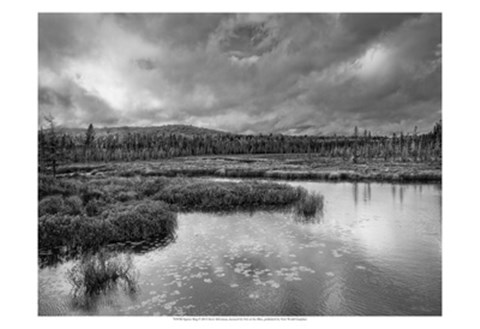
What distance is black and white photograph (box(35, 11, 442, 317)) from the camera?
5762mm

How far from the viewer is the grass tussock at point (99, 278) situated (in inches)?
228

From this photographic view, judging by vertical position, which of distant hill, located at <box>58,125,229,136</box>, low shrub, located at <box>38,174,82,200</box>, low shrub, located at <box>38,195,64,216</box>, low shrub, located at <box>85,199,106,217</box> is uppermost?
distant hill, located at <box>58,125,229,136</box>

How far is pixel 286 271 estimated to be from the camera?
20.9ft

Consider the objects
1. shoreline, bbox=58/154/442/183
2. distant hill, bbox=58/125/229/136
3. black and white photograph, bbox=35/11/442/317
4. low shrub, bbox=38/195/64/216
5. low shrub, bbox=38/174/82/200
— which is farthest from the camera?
shoreline, bbox=58/154/442/183

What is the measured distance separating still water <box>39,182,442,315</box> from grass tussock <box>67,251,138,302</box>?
0.15 metres

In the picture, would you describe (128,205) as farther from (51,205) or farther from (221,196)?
(221,196)

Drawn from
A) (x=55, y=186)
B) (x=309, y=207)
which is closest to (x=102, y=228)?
(x=55, y=186)

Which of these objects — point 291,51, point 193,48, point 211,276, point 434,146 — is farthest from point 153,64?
point 434,146

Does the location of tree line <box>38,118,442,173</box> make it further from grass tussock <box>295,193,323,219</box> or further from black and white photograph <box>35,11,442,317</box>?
grass tussock <box>295,193,323,219</box>

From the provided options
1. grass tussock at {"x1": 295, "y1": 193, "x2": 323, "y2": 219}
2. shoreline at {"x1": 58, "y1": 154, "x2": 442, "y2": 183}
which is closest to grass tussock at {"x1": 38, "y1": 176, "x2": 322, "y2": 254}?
grass tussock at {"x1": 295, "y1": 193, "x2": 323, "y2": 219}

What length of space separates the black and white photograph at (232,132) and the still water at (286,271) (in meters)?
0.03

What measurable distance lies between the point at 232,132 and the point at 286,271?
15.8 feet

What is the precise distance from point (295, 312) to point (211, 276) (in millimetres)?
1651
